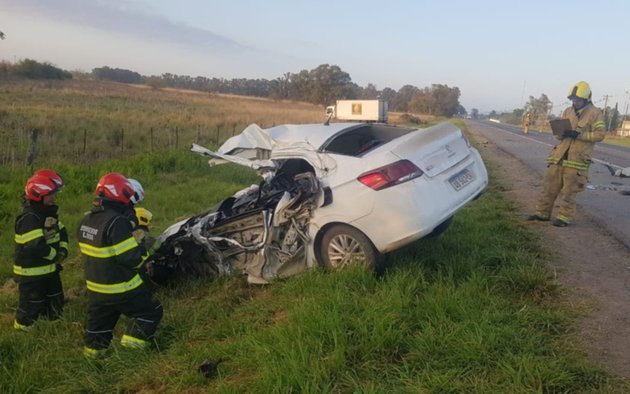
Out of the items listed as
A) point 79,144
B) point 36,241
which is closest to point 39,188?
point 36,241

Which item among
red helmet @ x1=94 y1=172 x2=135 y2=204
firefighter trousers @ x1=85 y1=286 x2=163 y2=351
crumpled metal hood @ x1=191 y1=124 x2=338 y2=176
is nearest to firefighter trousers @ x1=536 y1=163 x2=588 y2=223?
crumpled metal hood @ x1=191 y1=124 x2=338 y2=176

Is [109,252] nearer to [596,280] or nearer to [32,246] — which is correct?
[32,246]

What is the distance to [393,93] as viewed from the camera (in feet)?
404

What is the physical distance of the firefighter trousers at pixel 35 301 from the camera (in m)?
4.33

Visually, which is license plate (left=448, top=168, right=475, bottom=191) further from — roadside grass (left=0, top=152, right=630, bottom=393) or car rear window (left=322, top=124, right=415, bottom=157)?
car rear window (left=322, top=124, right=415, bottom=157)

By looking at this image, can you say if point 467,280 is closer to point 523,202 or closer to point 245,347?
point 245,347

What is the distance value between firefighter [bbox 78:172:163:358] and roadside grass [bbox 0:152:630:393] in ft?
0.59

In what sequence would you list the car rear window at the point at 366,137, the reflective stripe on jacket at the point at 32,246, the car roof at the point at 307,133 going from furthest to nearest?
the car rear window at the point at 366,137 → the car roof at the point at 307,133 → the reflective stripe on jacket at the point at 32,246

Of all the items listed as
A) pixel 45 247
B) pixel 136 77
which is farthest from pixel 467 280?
pixel 136 77

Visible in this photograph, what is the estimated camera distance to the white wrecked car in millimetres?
3926

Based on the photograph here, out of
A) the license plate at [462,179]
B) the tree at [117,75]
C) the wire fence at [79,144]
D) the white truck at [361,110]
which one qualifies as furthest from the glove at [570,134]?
the tree at [117,75]

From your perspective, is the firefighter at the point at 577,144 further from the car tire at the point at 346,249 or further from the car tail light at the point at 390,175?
the car tire at the point at 346,249

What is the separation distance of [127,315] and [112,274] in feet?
1.12

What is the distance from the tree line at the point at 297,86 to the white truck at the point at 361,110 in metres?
59.3
